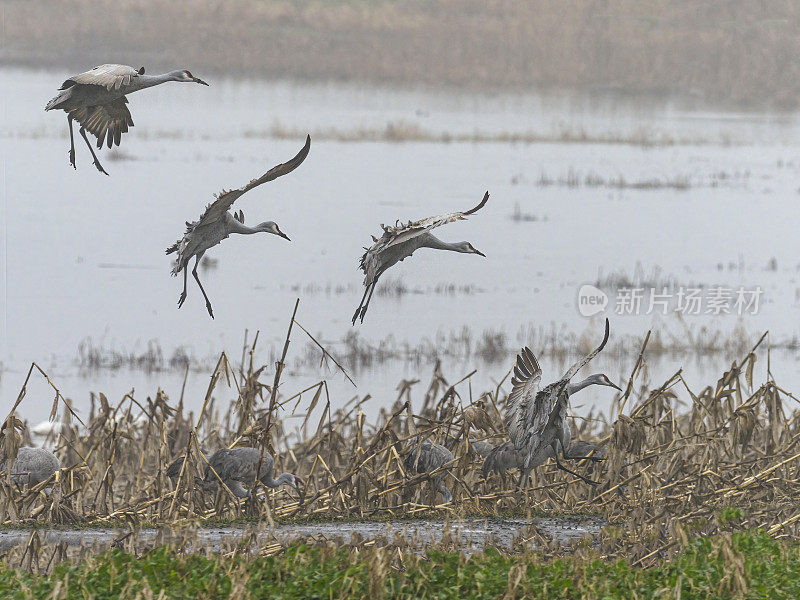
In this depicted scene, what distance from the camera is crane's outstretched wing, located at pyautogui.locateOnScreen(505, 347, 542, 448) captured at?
8.55m

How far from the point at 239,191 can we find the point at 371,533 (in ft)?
10.3

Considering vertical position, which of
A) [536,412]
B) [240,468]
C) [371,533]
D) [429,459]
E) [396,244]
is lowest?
[371,533]

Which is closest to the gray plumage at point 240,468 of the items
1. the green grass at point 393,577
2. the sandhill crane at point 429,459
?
the sandhill crane at point 429,459

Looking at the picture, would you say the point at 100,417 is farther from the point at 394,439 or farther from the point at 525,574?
the point at 525,574

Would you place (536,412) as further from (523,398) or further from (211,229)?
(211,229)

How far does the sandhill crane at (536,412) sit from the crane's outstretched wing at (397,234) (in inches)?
75.1

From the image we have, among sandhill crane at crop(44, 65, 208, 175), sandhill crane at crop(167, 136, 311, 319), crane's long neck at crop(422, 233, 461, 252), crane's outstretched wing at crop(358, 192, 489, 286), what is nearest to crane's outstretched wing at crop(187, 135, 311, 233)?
sandhill crane at crop(167, 136, 311, 319)

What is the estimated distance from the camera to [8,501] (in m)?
9.41

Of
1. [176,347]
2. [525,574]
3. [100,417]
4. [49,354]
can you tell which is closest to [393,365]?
[176,347]

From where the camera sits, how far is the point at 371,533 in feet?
28.9

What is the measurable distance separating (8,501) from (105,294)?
16.5m

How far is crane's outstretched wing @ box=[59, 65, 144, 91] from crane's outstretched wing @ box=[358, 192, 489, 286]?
1.44 m

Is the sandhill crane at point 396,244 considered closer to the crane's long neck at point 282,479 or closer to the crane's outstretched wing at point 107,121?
the crane's outstretched wing at point 107,121

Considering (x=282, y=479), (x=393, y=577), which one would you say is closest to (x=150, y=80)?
(x=393, y=577)
